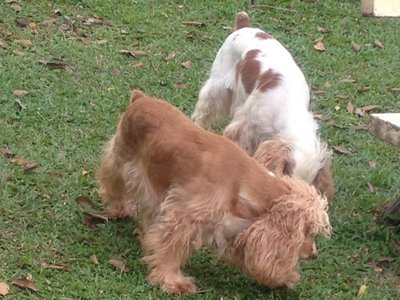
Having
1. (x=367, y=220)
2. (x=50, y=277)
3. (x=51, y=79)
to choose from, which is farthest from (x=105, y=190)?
(x=51, y=79)

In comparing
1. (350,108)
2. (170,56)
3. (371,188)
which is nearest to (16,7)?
(170,56)

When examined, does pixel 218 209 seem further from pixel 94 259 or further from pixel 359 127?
pixel 359 127

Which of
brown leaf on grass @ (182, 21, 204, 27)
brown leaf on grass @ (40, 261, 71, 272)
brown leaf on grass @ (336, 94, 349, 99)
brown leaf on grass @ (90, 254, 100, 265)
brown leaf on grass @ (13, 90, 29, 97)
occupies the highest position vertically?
brown leaf on grass @ (40, 261, 71, 272)

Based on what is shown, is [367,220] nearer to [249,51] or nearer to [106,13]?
[249,51]

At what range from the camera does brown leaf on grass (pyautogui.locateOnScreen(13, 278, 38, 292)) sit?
432 centimetres

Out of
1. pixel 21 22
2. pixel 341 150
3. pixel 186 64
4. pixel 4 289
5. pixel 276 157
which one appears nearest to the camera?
pixel 4 289

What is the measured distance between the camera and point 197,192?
4.34 m

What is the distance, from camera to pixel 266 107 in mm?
5594

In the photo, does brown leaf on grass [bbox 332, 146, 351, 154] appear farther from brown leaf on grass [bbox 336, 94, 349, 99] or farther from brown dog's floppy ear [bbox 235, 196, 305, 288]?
brown dog's floppy ear [bbox 235, 196, 305, 288]

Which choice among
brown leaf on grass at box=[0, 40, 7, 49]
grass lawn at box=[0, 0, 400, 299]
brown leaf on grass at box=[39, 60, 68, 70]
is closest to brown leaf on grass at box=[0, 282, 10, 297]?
grass lawn at box=[0, 0, 400, 299]

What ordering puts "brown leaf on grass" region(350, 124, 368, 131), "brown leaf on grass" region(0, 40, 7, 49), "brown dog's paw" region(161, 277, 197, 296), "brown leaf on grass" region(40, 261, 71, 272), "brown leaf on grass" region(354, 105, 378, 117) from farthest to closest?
"brown leaf on grass" region(0, 40, 7, 49)
"brown leaf on grass" region(354, 105, 378, 117)
"brown leaf on grass" region(350, 124, 368, 131)
"brown leaf on grass" region(40, 261, 71, 272)
"brown dog's paw" region(161, 277, 197, 296)

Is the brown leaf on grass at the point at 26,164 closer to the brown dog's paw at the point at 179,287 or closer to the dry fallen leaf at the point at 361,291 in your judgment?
the brown dog's paw at the point at 179,287

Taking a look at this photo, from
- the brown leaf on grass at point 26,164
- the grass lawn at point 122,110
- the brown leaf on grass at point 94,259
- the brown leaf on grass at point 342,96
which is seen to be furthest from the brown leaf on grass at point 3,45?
the brown leaf on grass at point 94,259

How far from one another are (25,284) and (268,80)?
219 cm
